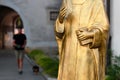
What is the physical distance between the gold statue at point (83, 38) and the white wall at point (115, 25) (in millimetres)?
10280

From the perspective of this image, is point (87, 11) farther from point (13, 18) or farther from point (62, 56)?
point (13, 18)

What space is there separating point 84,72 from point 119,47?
34.2 feet

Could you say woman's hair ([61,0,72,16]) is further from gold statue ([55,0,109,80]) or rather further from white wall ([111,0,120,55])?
white wall ([111,0,120,55])

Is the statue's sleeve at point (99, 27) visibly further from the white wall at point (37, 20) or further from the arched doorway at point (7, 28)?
the arched doorway at point (7, 28)

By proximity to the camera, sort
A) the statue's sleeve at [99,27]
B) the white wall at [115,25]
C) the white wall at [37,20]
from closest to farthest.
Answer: the statue's sleeve at [99,27] → the white wall at [115,25] → the white wall at [37,20]

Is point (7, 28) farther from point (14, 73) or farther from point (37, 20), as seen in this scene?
point (14, 73)

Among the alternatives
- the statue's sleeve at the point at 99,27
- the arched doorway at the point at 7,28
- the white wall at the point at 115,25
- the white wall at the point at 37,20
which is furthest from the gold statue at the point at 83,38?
the arched doorway at the point at 7,28

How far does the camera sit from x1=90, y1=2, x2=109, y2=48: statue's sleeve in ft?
13.9

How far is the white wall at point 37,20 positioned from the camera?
26859mm

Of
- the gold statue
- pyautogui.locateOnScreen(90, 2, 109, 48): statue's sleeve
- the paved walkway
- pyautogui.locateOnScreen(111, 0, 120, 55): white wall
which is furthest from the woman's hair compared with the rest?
the paved walkway

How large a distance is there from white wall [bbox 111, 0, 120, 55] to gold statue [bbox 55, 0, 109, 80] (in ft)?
33.7

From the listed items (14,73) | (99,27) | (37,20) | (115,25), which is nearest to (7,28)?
(37,20)

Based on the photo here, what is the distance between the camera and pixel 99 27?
4.27m

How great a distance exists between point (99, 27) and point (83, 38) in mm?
191
